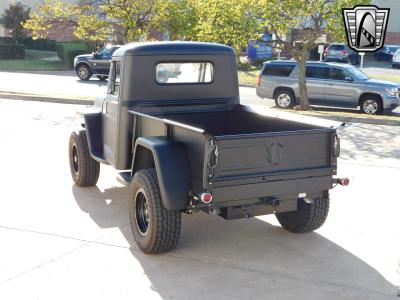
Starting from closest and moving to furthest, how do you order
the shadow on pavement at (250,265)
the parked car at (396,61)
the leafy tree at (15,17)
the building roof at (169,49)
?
the shadow on pavement at (250,265) → the building roof at (169,49) → the parked car at (396,61) → the leafy tree at (15,17)

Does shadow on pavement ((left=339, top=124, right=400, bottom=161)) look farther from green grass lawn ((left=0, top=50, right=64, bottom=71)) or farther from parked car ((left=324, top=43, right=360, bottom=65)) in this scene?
parked car ((left=324, top=43, right=360, bottom=65))

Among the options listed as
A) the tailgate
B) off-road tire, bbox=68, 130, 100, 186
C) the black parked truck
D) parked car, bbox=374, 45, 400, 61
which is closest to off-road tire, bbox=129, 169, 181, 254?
the black parked truck

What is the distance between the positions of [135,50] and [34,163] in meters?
3.69

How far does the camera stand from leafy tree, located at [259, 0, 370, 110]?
15.0 metres

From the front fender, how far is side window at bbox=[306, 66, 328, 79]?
42.8ft

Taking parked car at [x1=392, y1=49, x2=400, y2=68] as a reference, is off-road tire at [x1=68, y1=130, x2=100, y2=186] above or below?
below

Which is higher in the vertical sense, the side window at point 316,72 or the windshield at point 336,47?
the windshield at point 336,47

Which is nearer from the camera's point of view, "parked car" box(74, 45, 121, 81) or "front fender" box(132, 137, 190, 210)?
"front fender" box(132, 137, 190, 210)

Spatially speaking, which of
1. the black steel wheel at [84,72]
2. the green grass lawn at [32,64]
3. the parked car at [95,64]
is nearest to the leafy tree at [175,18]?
the parked car at [95,64]

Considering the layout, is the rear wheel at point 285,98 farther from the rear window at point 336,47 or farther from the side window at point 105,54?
the rear window at point 336,47

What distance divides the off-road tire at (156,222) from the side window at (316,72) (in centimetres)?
1299

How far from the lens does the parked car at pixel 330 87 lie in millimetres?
Answer: 16484

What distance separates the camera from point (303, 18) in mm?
16516

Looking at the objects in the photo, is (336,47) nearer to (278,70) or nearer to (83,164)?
(278,70)
